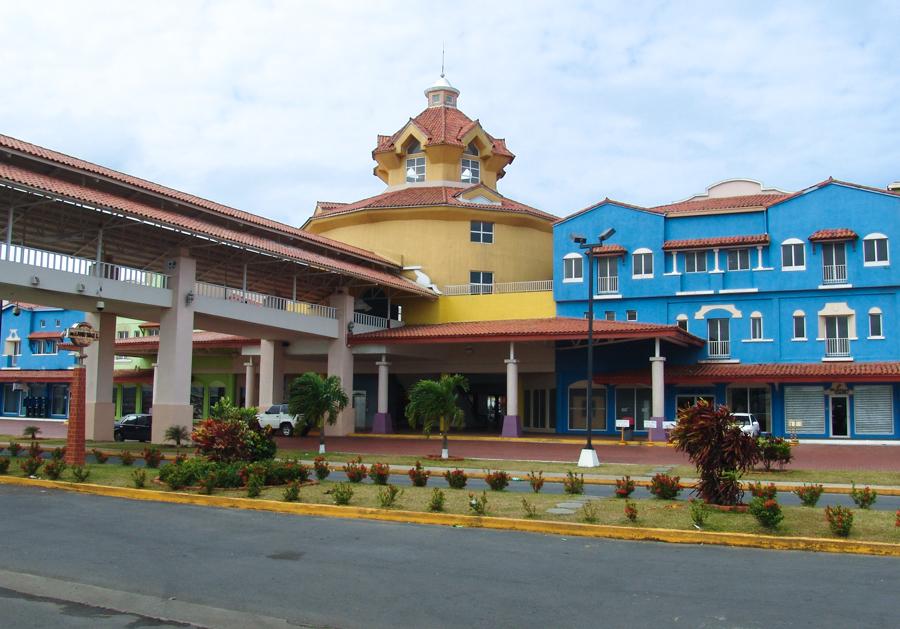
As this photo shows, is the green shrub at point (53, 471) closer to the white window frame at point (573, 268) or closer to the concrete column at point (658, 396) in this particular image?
the concrete column at point (658, 396)

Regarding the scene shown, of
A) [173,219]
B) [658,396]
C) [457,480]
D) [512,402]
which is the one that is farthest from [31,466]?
[658,396]

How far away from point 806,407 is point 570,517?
28.3m

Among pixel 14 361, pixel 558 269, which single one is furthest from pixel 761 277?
pixel 14 361

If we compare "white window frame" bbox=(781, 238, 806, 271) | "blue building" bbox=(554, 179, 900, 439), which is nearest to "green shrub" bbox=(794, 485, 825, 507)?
"blue building" bbox=(554, 179, 900, 439)

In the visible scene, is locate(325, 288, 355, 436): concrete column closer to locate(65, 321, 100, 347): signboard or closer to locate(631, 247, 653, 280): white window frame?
locate(631, 247, 653, 280): white window frame

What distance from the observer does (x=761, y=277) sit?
3994cm

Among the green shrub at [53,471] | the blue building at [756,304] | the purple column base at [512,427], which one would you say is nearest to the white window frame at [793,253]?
the blue building at [756,304]

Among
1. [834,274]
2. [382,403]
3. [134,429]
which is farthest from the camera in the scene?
[382,403]

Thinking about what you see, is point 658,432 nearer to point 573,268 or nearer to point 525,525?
point 573,268

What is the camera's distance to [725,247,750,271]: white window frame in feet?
133

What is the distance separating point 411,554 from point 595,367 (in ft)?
104

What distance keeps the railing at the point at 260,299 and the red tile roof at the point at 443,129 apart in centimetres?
1606

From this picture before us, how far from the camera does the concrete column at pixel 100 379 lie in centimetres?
3409

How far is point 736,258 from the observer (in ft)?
133
